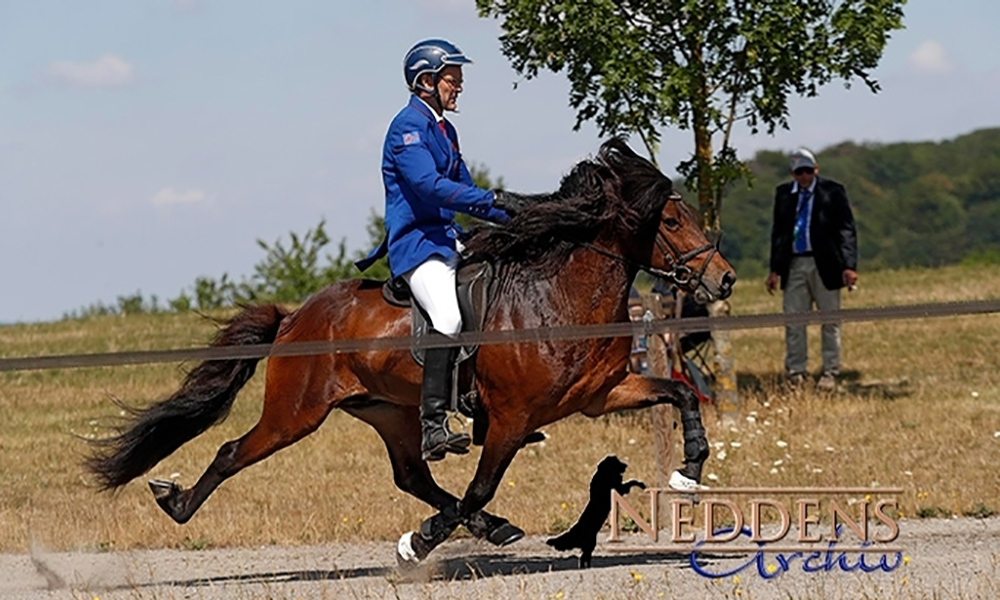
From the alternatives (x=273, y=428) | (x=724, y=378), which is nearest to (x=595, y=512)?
(x=273, y=428)

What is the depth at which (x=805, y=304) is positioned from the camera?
51.1ft

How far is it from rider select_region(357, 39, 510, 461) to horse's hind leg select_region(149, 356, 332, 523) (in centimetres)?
77

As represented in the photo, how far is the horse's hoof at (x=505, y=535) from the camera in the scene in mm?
8555

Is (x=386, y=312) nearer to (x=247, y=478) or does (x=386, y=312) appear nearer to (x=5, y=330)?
(x=247, y=478)

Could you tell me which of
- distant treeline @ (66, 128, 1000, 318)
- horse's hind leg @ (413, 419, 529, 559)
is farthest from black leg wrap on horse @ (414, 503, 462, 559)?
distant treeline @ (66, 128, 1000, 318)

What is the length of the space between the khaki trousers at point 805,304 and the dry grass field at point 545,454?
0.40 meters

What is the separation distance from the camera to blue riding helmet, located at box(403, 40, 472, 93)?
8094 mm

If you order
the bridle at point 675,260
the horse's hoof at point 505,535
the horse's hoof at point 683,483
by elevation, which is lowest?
the horse's hoof at point 505,535

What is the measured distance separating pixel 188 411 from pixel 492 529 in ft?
6.41

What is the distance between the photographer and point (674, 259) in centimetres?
812

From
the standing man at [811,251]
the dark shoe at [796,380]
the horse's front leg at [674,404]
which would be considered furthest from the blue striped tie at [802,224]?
the horse's front leg at [674,404]

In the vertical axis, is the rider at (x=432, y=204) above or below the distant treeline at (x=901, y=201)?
below

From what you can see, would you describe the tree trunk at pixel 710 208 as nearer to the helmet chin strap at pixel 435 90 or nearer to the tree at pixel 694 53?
the tree at pixel 694 53

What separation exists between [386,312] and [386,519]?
246cm
